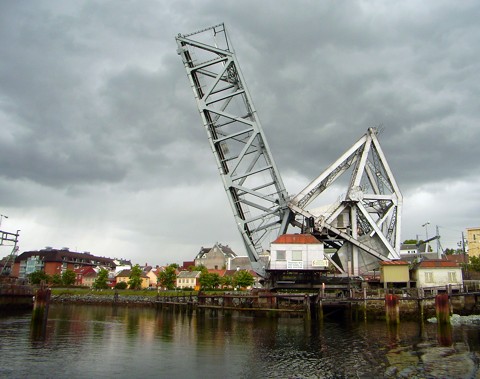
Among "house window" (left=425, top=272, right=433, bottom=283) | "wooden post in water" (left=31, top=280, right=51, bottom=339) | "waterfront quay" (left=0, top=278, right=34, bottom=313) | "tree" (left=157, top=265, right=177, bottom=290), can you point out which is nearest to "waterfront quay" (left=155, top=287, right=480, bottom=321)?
"house window" (left=425, top=272, right=433, bottom=283)

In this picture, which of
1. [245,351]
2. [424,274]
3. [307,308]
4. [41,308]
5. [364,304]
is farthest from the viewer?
[424,274]

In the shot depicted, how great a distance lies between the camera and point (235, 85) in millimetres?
35375

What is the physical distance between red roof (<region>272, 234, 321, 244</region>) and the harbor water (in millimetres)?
7504

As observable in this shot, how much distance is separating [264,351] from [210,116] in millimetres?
21527

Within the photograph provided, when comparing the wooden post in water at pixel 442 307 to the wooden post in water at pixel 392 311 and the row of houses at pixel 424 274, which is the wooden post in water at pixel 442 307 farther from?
the row of houses at pixel 424 274

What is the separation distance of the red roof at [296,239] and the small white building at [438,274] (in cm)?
834

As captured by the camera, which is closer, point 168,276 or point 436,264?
point 436,264

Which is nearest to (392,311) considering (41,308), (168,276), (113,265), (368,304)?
(368,304)

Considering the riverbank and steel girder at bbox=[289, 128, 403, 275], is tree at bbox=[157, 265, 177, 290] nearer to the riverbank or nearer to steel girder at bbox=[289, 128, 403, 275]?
Result: the riverbank

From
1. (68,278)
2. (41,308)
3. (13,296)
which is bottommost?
(13,296)

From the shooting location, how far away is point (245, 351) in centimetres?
1809

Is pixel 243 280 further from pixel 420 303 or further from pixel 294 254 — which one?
pixel 420 303

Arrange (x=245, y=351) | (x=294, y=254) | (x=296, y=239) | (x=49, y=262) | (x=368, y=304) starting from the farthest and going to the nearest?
(x=49, y=262)
(x=296, y=239)
(x=294, y=254)
(x=368, y=304)
(x=245, y=351)

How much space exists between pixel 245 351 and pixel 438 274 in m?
20.6
